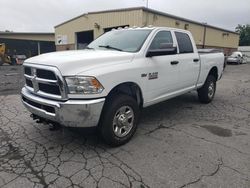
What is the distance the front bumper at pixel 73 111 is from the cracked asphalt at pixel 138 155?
1.82 ft

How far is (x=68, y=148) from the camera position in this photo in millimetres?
3775

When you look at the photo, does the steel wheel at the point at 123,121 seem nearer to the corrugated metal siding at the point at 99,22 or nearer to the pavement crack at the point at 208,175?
the pavement crack at the point at 208,175

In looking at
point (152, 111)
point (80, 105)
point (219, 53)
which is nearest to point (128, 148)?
point (80, 105)

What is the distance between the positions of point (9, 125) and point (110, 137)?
97.9 inches

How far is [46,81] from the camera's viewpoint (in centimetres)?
336

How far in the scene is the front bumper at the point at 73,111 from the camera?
313cm

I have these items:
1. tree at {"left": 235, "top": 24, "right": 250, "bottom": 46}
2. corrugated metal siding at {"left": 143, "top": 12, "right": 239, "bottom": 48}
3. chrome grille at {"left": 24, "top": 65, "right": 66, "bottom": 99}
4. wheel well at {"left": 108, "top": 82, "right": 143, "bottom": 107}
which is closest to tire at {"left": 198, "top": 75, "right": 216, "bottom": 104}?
wheel well at {"left": 108, "top": 82, "right": 143, "bottom": 107}

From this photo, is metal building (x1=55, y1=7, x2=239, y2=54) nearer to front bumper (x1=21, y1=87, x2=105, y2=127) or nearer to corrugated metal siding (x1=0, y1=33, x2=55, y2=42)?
corrugated metal siding (x1=0, y1=33, x2=55, y2=42)

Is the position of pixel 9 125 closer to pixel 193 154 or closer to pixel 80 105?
pixel 80 105

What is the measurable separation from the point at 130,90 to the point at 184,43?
2.25 metres

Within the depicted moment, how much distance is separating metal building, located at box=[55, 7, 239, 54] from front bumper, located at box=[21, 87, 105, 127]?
14.6 m

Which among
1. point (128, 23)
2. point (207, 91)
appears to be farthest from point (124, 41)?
point (128, 23)

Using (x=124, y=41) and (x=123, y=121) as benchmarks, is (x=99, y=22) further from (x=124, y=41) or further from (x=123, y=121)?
(x=123, y=121)

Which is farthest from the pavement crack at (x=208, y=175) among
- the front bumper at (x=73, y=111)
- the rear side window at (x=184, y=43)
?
the rear side window at (x=184, y=43)
